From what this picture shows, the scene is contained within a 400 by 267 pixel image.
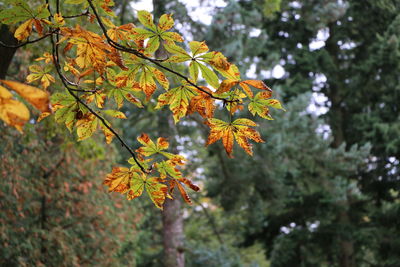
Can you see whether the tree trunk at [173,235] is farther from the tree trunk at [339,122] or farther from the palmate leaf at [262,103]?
the palmate leaf at [262,103]

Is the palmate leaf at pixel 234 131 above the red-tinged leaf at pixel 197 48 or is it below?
below

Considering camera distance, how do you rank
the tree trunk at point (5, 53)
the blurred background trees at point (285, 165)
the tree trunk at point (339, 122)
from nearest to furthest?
the tree trunk at point (5, 53)
the blurred background trees at point (285, 165)
the tree trunk at point (339, 122)

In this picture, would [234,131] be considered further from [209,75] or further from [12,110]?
[12,110]

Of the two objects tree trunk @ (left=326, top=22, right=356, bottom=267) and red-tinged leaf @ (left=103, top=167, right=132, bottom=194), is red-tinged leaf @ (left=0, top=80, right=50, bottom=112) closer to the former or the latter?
red-tinged leaf @ (left=103, top=167, right=132, bottom=194)

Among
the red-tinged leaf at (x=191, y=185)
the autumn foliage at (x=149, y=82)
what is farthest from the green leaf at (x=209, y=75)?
the red-tinged leaf at (x=191, y=185)

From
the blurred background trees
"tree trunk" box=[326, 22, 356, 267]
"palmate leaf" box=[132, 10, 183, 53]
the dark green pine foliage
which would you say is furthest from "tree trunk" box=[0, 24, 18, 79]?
"tree trunk" box=[326, 22, 356, 267]

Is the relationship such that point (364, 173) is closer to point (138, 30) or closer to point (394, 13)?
point (394, 13)

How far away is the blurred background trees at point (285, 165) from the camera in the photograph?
16.9 ft

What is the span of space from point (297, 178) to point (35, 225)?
15.0ft

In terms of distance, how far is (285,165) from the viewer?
7.15 m

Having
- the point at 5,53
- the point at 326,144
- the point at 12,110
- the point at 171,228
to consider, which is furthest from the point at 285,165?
the point at 12,110

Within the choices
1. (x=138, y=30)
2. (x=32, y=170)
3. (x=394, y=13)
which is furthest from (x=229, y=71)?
(x=394, y=13)

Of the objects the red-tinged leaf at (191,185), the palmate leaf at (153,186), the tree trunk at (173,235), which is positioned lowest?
the red-tinged leaf at (191,185)

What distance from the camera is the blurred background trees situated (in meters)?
5.16
